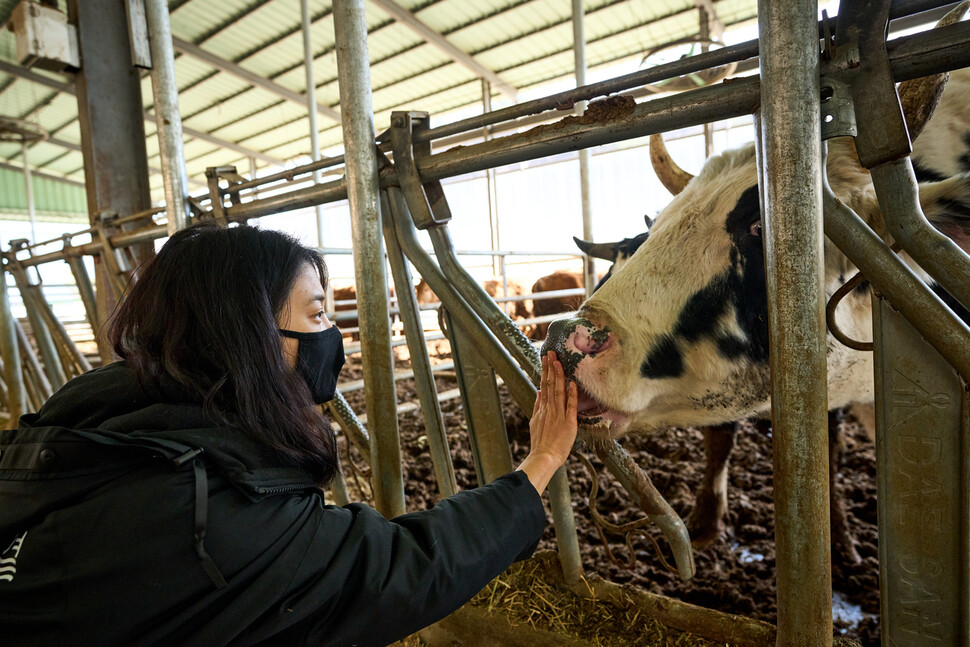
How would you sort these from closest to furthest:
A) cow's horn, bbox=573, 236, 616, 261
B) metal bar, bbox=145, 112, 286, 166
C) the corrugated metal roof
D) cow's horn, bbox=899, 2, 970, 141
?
cow's horn, bbox=899, 2, 970, 141 → cow's horn, bbox=573, 236, 616, 261 → the corrugated metal roof → metal bar, bbox=145, 112, 286, 166

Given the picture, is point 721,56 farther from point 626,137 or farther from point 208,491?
point 208,491

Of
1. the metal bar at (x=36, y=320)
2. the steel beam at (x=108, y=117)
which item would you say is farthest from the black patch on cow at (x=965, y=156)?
the metal bar at (x=36, y=320)

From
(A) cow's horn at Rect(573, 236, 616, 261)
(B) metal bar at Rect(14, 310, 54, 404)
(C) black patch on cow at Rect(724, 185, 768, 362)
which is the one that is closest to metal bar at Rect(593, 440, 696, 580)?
(C) black patch on cow at Rect(724, 185, 768, 362)

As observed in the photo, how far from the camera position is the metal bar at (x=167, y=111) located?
274 cm

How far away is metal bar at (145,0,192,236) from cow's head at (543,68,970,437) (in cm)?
213

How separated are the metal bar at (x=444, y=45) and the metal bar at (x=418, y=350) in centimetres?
1054

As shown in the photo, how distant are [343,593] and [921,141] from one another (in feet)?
6.71

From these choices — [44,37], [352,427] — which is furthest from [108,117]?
[352,427]

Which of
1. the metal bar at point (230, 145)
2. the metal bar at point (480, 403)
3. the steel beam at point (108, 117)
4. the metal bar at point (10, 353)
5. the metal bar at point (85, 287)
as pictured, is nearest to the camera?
the metal bar at point (480, 403)

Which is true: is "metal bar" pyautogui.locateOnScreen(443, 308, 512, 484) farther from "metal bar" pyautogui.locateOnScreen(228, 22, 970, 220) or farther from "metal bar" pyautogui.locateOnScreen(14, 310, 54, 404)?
"metal bar" pyautogui.locateOnScreen(14, 310, 54, 404)

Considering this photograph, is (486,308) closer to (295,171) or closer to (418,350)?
(418,350)

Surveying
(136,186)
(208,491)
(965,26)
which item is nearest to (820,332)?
(965,26)

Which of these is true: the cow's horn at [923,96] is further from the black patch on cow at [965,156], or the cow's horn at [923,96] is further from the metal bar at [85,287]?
the metal bar at [85,287]

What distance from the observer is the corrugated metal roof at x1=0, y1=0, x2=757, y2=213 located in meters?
10.9
